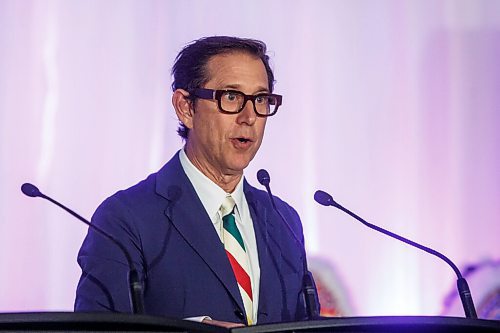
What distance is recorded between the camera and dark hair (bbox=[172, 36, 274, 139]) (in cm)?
280

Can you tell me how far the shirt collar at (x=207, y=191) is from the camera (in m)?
2.70

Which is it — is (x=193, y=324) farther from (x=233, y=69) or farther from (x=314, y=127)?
(x=314, y=127)

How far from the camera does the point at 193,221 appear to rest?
103 inches

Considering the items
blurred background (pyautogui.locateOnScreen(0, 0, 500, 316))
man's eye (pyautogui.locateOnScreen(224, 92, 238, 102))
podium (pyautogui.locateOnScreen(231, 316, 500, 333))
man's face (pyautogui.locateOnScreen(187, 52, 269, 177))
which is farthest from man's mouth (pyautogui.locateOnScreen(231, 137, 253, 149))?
podium (pyautogui.locateOnScreen(231, 316, 500, 333))

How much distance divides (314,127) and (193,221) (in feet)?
2.83

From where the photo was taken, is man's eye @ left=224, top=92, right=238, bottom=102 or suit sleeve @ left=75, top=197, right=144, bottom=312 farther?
man's eye @ left=224, top=92, right=238, bottom=102

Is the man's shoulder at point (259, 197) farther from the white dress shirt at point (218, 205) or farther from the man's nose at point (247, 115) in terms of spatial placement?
the man's nose at point (247, 115)

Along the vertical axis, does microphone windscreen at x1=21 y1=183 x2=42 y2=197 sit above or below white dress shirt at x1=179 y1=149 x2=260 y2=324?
above

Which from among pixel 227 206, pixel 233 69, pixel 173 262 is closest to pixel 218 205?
pixel 227 206

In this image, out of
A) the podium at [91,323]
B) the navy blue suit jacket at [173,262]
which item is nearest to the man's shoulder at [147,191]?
the navy blue suit jacket at [173,262]

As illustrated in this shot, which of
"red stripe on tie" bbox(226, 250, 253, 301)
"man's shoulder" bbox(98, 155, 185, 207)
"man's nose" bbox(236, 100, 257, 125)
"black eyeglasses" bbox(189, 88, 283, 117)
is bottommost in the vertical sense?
"red stripe on tie" bbox(226, 250, 253, 301)

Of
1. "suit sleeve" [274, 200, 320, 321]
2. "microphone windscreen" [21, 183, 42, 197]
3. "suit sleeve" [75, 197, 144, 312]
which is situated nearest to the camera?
"microphone windscreen" [21, 183, 42, 197]

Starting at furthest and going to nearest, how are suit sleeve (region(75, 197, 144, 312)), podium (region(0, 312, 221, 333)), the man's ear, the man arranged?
1. the man's ear
2. the man
3. suit sleeve (region(75, 197, 144, 312))
4. podium (region(0, 312, 221, 333))

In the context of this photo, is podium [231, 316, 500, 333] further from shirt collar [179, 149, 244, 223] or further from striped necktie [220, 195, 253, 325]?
shirt collar [179, 149, 244, 223]
